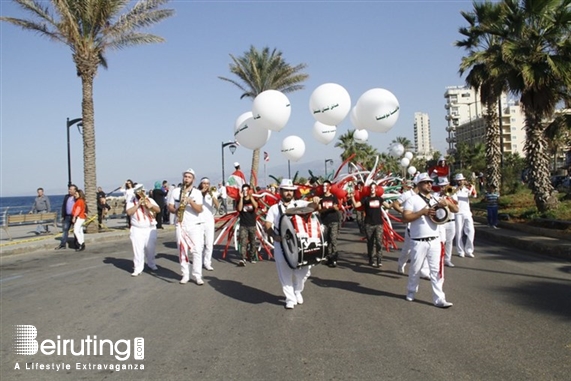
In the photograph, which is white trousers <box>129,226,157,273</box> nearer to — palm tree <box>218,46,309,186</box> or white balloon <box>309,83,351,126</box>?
white balloon <box>309,83,351,126</box>

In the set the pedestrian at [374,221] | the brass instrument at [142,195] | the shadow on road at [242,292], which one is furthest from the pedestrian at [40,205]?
the pedestrian at [374,221]

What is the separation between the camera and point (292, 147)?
15508 mm

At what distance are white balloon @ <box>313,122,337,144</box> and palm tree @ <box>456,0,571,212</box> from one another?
6095mm

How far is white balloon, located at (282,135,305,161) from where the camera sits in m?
15.5

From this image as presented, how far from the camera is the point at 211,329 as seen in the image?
603cm

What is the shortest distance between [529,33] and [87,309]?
16.0 metres

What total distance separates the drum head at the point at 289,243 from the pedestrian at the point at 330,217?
3873 mm

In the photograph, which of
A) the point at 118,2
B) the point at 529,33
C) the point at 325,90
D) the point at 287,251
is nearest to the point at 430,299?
the point at 287,251

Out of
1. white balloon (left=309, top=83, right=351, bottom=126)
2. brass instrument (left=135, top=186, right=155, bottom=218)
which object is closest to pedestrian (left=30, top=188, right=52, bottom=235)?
brass instrument (left=135, top=186, right=155, bottom=218)

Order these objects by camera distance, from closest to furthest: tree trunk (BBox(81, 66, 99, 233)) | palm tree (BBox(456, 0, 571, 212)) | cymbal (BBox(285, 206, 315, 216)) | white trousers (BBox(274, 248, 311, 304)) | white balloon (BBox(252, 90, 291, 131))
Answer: cymbal (BBox(285, 206, 315, 216))
white trousers (BBox(274, 248, 311, 304))
white balloon (BBox(252, 90, 291, 131))
palm tree (BBox(456, 0, 571, 212))
tree trunk (BBox(81, 66, 99, 233))

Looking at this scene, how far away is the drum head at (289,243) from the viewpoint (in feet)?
21.7

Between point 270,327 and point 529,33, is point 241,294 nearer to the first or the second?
point 270,327

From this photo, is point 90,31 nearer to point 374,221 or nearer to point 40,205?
point 40,205

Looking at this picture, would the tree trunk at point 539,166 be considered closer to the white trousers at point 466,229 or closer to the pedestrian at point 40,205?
the white trousers at point 466,229
